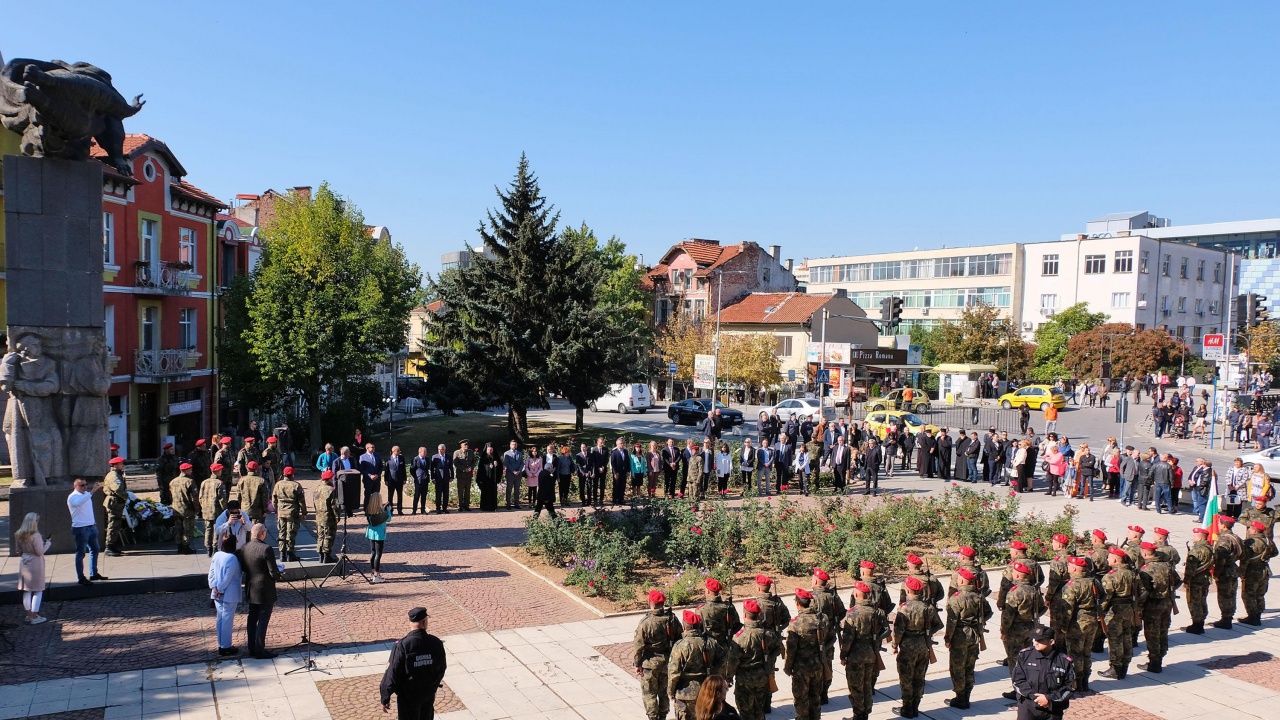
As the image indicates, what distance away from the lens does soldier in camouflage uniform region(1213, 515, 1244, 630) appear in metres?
12.3

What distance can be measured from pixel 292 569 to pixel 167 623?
2229 millimetres

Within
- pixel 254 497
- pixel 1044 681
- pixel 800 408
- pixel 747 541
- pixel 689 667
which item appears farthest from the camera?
pixel 800 408

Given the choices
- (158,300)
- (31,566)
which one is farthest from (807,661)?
(158,300)

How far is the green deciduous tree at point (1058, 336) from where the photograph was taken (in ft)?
197

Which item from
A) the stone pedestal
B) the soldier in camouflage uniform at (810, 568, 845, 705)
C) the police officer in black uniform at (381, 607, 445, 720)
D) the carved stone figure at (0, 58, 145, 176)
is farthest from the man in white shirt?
the soldier in camouflage uniform at (810, 568, 845, 705)

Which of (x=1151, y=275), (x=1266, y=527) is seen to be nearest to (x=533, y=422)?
(x=1266, y=527)

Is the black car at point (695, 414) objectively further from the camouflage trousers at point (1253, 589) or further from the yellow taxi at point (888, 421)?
the camouflage trousers at point (1253, 589)

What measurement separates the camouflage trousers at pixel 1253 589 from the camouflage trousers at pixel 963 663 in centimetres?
622

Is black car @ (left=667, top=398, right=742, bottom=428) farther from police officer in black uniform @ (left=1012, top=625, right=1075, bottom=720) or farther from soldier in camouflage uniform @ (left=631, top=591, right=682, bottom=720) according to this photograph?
police officer in black uniform @ (left=1012, top=625, right=1075, bottom=720)

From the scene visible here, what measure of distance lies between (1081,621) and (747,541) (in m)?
6.54

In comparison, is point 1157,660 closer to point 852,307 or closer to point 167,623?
point 167,623

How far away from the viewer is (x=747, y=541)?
621 inches

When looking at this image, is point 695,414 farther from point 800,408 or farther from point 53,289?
point 53,289

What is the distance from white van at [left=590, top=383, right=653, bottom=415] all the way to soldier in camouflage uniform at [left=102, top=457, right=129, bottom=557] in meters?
32.9
